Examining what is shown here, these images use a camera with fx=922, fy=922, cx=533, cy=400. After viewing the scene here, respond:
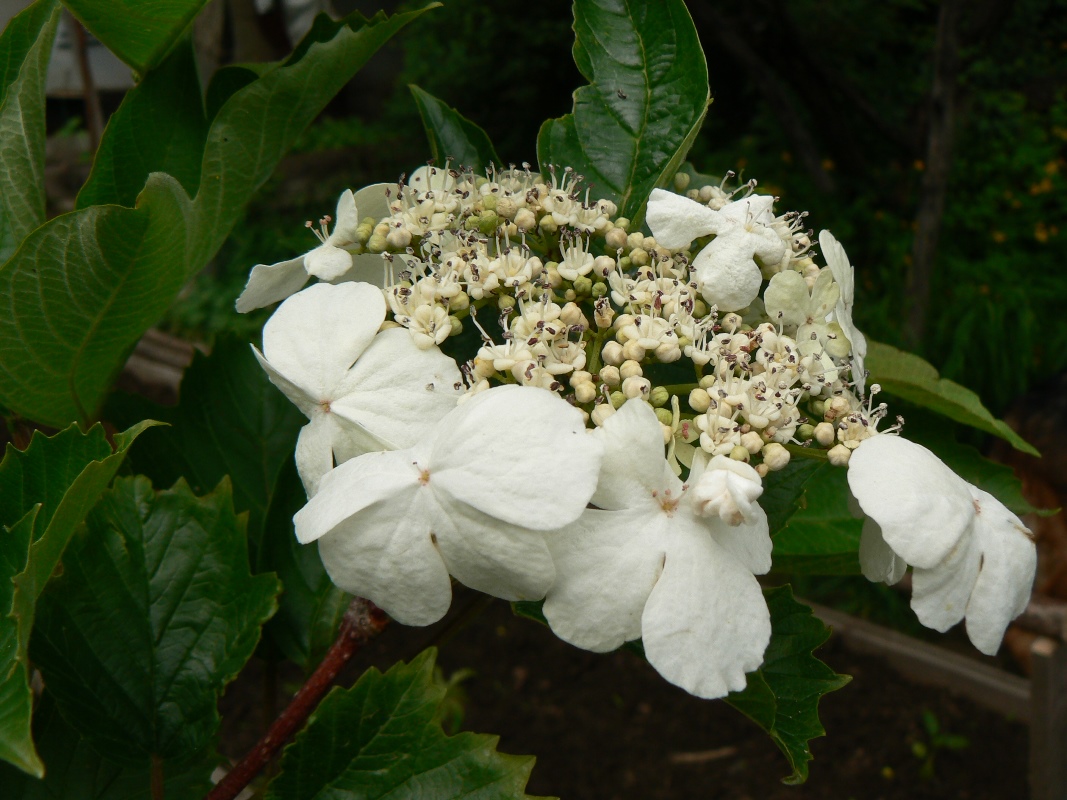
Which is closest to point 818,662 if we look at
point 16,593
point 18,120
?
point 16,593

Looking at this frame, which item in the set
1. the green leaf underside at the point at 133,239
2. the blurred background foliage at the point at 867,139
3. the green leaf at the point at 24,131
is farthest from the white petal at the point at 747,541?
the blurred background foliage at the point at 867,139

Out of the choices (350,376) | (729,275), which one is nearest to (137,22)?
(350,376)

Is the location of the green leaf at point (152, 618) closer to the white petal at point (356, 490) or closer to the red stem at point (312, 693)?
the red stem at point (312, 693)

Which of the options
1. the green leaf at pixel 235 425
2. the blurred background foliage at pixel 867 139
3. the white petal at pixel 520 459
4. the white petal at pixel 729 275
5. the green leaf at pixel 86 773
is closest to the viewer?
the white petal at pixel 520 459

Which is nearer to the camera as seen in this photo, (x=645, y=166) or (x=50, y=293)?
(x=50, y=293)

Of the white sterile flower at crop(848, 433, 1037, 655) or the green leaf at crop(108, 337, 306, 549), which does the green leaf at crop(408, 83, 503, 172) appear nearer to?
the green leaf at crop(108, 337, 306, 549)

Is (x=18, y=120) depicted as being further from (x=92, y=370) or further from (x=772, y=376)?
(x=772, y=376)

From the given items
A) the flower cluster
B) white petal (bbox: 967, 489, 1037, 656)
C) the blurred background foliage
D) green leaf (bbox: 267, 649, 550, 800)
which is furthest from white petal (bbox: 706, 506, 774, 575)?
the blurred background foliage
